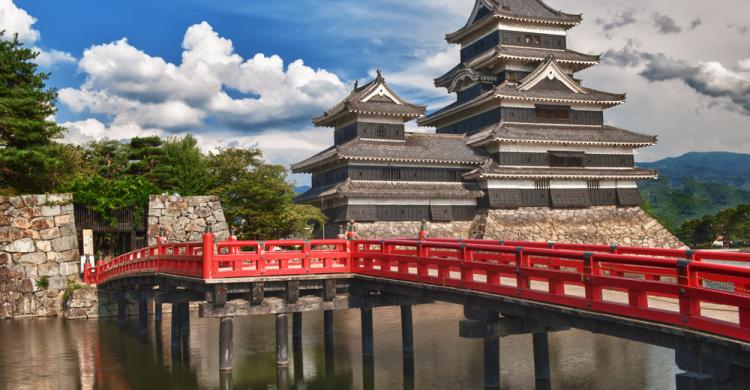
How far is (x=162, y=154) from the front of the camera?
4800 centimetres

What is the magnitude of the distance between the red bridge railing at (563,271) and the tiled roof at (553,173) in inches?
1116

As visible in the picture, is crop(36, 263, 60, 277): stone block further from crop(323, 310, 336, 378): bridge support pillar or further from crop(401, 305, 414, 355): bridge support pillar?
crop(401, 305, 414, 355): bridge support pillar

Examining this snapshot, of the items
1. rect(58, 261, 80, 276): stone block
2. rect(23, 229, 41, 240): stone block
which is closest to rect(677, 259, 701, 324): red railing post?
rect(58, 261, 80, 276): stone block

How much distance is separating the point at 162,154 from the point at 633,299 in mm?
41910

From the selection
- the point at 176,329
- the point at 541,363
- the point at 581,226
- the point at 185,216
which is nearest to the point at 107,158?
the point at 185,216

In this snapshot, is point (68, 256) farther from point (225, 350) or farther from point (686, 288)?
point (686, 288)

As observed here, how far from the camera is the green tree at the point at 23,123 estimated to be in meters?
36.4

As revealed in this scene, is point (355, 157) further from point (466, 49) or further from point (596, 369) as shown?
point (596, 369)

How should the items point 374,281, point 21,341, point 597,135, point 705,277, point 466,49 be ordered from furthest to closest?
1. point 466,49
2. point 597,135
3. point 21,341
4. point 374,281
5. point 705,277

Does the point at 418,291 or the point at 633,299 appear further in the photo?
the point at 418,291

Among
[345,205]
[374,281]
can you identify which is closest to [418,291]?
[374,281]

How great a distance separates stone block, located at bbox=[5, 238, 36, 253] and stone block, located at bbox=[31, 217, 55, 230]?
→ 31.6 inches

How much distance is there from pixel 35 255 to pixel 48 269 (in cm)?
99

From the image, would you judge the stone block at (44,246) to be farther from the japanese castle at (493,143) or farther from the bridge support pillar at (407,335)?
the bridge support pillar at (407,335)
